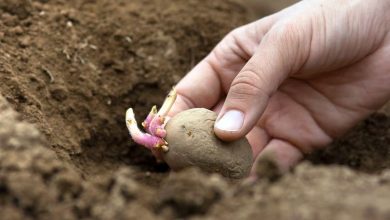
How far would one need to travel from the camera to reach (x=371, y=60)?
256 cm

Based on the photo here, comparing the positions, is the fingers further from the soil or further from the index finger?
the soil

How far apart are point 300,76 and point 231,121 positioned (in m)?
0.73

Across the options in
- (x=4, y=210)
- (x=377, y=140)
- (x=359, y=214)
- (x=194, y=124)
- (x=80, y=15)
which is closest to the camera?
(x=359, y=214)

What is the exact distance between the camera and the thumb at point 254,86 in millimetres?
2025

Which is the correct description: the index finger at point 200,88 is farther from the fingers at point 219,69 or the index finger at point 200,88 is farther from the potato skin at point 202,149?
the potato skin at point 202,149

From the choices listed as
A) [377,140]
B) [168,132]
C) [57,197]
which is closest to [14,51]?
[168,132]

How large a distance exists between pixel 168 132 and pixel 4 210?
0.85 metres

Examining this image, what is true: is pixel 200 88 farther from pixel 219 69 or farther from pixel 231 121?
pixel 231 121

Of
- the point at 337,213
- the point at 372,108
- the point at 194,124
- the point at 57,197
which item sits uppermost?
the point at 337,213

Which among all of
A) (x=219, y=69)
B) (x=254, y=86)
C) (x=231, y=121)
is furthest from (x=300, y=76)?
(x=231, y=121)

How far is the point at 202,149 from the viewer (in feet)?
6.54

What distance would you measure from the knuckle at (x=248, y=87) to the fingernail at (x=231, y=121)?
7 centimetres

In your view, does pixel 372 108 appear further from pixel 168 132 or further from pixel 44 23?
pixel 44 23

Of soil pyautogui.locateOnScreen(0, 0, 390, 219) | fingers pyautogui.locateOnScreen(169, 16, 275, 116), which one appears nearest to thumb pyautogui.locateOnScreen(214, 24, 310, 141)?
soil pyautogui.locateOnScreen(0, 0, 390, 219)
